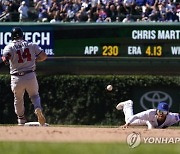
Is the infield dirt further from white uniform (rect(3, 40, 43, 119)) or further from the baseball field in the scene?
white uniform (rect(3, 40, 43, 119))

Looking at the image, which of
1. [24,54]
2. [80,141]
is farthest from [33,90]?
[80,141]

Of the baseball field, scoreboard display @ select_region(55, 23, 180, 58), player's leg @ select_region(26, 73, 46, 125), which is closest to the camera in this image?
the baseball field

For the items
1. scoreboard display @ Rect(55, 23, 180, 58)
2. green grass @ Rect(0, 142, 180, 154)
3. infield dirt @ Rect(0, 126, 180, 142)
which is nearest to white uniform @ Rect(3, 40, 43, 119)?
infield dirt @ Rect(0, 126, 180, 142)

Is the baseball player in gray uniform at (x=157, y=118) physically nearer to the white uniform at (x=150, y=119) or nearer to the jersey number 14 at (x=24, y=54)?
the white uniform at (x=150, y=119)

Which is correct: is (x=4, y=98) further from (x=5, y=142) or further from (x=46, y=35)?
(x=5, y=142)

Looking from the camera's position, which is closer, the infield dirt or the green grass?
the green grass
